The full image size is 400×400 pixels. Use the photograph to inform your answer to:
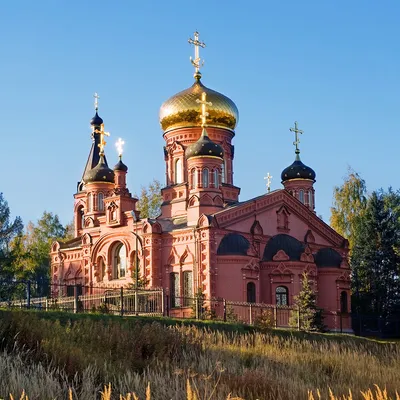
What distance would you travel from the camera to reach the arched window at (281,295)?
29156mm

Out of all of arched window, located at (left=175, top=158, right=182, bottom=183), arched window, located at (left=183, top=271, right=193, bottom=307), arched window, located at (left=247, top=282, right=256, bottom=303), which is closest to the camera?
arched window, located at (left=247, top=282, right=256, bottom=303)

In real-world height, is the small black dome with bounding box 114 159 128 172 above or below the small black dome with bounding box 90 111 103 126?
below

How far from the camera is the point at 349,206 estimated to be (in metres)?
43.8

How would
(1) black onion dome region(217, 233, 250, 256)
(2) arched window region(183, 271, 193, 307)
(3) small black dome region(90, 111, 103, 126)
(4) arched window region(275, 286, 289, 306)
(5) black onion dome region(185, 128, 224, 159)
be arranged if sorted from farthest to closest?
(3) small black dome region(90, 111, 103, 126), (5) black onion dome region(185, 128, 224, 159), (4) arched window region(275, 286, 289, 306), (2) arched window region(183, 271, 193, 307), (1) black onion dome region(217, 233, 250, 256)

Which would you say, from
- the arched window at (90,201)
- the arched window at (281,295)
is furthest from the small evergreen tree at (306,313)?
the arched window at (90,201)

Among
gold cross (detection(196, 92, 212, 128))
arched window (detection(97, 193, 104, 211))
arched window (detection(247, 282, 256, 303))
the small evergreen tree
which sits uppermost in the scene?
gold cross (detection(196, 92, 212, 128))

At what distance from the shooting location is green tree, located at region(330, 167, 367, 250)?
4303cm

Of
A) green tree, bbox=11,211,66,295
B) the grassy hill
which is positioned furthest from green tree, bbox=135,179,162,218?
the grassy hill

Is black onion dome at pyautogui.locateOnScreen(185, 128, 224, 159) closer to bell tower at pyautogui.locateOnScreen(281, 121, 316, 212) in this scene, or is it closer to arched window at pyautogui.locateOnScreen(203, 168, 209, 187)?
arched window at pyautogui.locateOnScreen(203, 168, 209, 187)

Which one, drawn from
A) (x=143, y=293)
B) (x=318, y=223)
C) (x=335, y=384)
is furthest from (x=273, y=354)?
(x=318, y=223)

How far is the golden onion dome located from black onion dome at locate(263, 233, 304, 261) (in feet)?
24.2

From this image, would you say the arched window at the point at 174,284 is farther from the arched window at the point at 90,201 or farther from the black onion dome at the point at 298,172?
the black onion dome at the point at 298,172

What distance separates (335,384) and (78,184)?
34362mm

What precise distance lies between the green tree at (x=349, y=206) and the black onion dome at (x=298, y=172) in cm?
706
